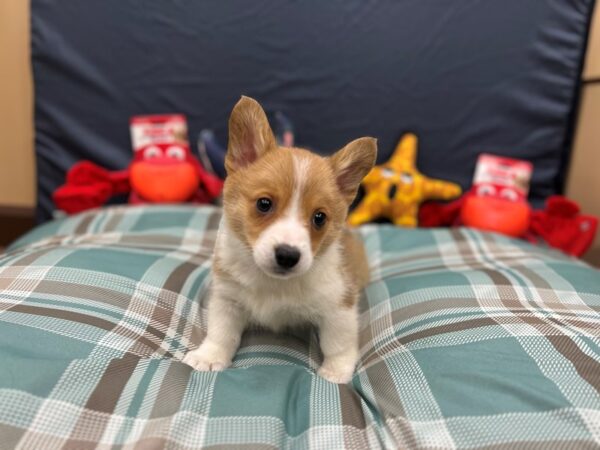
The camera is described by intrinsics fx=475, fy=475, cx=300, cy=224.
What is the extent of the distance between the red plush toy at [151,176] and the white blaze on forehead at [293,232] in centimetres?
137

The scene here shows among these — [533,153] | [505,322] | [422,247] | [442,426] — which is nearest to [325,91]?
[422,247]

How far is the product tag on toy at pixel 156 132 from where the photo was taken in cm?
255

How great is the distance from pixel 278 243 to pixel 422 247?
47.2 inches

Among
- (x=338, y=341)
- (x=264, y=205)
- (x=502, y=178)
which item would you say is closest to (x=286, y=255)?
(x=264, y=205)

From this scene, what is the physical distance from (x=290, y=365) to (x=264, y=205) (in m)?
0.47

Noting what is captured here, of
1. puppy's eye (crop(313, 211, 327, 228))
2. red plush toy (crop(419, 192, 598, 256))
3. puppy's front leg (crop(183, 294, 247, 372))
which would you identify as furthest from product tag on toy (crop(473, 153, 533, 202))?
puppy's front leg (crop(183, 294, 247, 372))

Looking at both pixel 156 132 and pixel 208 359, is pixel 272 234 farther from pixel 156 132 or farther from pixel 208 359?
pixel 156 132

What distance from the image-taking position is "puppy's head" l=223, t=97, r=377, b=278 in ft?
3.84

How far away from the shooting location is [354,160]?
4.46ft

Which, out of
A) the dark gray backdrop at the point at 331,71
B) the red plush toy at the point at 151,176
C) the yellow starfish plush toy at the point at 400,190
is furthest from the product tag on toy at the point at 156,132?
the yellow starfish plush toy at the point at 400,190

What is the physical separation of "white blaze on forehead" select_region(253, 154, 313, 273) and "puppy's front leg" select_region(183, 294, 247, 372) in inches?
11.8

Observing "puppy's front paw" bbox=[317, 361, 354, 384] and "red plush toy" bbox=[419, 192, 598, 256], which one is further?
"red plush toy" bbox=[419, 192, 598, 256]

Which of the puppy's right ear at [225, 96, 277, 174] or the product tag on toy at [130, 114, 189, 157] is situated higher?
the puppy's right ear at [225, 96, 277, 174]

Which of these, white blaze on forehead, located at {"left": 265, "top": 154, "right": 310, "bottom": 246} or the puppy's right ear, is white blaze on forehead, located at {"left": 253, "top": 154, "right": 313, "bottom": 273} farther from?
the puppy's right ear
